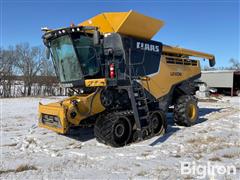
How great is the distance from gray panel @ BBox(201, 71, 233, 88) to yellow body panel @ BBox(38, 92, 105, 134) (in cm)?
2571

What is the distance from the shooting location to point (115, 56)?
6824mm

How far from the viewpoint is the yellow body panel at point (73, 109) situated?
6.12m

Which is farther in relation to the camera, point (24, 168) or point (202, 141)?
point (202, 141)

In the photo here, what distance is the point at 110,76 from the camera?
6637 mm

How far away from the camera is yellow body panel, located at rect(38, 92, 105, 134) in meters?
6.12

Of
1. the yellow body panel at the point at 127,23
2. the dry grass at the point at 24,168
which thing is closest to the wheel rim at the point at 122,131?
the dry grass at the point at 24,168

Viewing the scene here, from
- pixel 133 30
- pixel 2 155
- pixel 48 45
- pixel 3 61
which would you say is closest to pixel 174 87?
pixel 133 30

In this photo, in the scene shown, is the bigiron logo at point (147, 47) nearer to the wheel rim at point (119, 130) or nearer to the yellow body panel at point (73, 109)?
the yellow body panel at point (73, 109)

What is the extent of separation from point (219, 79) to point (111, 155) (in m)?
27.2

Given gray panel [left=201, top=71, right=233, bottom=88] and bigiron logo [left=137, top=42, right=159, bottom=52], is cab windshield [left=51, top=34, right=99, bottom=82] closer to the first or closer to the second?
bigiron logo [left=137, top=42, right=159, bottom=52]

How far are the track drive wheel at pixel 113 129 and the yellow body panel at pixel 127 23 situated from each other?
220 centimetres

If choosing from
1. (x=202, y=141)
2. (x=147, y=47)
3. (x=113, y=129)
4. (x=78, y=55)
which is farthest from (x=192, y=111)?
(x=78, y=55)

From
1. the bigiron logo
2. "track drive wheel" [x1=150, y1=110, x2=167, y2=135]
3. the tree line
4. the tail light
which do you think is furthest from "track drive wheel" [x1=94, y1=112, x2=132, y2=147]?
the tree line

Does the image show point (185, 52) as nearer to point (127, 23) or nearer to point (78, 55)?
point (127, 23)
